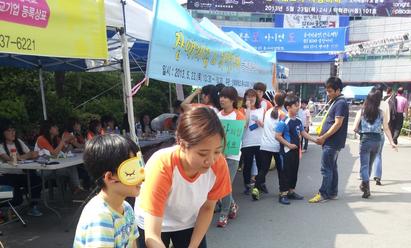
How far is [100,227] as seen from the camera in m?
1.59

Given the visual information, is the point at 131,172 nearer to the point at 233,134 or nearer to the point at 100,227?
the point at 100,227

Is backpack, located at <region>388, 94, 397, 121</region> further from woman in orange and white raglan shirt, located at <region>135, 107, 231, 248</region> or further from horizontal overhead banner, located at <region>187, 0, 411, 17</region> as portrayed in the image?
woman in orange and white raglan shirt, located at <region>135, 107, 231, 248</region>

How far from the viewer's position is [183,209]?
209cm

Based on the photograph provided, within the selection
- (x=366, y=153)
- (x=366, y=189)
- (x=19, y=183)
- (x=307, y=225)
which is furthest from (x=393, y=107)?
(x=19, y=183)

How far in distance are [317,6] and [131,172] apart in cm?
1682

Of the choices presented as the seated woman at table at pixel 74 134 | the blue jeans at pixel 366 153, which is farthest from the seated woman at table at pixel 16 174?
the blue jeans at pixel 366 153

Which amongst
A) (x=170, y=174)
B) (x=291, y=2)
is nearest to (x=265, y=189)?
(x=170, y=174)

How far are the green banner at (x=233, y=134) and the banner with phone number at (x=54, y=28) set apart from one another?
1.69 metres

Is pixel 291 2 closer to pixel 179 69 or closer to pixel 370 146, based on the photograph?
pixel 370 146

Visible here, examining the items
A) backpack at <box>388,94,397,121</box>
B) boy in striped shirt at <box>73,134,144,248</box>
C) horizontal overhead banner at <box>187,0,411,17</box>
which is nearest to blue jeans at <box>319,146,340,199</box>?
boy in striped shirt at <box>73,134,144,248</box>

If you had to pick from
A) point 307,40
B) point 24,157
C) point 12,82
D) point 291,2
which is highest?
point 291,2

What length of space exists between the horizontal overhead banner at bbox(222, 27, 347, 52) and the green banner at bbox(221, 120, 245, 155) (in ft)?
49.0

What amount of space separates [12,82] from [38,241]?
6975 millimetres

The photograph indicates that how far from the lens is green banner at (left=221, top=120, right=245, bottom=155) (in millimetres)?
4746
